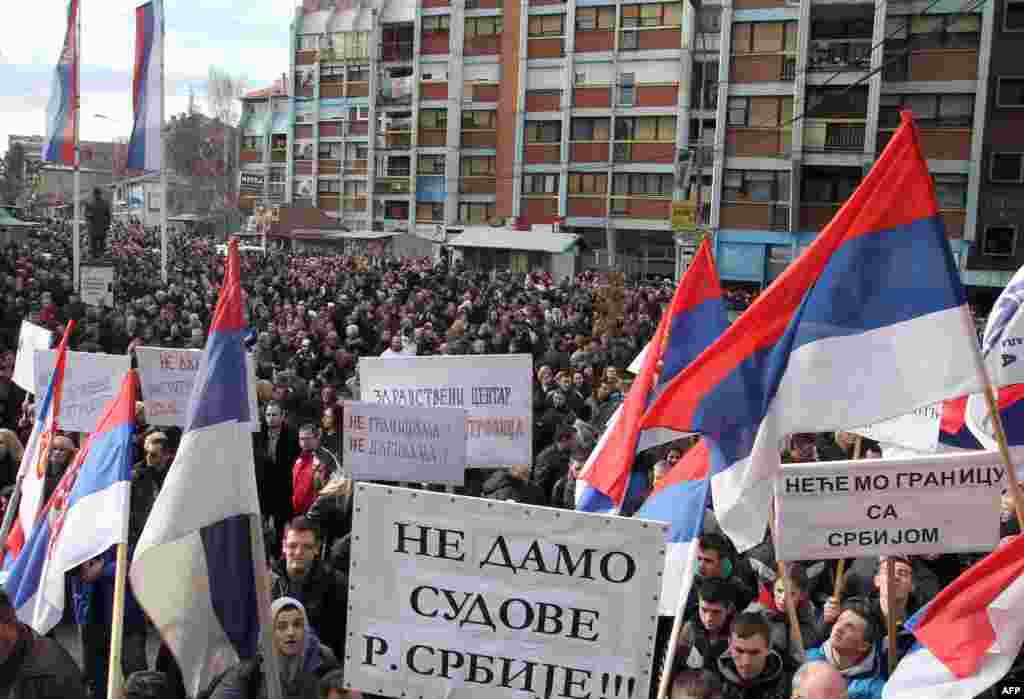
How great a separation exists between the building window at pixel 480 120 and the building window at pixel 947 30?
69.6ft

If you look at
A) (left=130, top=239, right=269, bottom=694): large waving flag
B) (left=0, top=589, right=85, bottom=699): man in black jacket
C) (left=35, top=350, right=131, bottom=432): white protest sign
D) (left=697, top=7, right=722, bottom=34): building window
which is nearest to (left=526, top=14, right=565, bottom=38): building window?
(left=697, top=7, right=722, bottom=34): building window

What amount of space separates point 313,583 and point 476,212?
5021cm

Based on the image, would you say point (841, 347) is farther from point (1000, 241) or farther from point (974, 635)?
point (1000, 241)

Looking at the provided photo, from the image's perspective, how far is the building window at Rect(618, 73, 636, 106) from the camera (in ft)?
159

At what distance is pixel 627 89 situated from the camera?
1922 inches

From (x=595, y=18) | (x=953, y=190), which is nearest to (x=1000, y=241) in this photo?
(x=953, y=190)

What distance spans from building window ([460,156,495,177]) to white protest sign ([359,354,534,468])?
4693cm

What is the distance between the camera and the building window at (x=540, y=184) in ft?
169

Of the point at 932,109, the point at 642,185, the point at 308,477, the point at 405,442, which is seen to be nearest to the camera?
the point at 405,442

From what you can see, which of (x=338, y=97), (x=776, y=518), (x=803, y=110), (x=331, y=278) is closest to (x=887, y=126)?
(x=803, y=110)

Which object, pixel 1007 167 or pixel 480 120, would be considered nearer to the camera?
pixel 1007 167

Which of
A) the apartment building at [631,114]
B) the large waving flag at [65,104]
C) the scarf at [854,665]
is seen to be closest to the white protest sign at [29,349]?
the scarf at [854,665]

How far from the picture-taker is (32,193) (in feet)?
290

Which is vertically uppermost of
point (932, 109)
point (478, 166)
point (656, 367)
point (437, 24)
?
point (437, 24)
